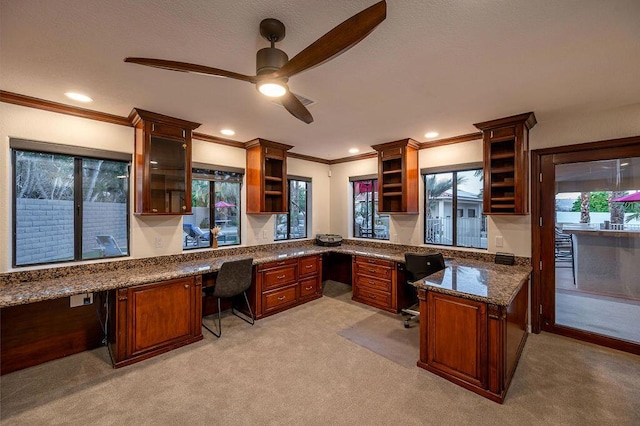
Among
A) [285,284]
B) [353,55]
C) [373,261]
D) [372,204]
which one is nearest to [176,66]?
[353,55]

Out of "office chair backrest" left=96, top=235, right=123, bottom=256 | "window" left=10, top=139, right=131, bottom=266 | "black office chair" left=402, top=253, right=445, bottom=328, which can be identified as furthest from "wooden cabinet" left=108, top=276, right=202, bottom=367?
"black office chair" left=402, top=253, right=445, bottom=328

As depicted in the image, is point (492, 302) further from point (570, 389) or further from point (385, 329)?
point (385, 329)

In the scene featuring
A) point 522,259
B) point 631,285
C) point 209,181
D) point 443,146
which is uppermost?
point 443,146

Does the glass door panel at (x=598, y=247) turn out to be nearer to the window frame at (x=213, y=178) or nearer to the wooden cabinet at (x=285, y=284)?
the wooden cabinet at (x=285, y=284)

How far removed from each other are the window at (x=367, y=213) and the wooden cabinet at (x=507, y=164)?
6.25 feet

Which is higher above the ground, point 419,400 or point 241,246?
point 241,246

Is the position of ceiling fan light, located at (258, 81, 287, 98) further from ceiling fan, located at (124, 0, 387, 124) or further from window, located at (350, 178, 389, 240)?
window, located at (350, 178, 389, 240)

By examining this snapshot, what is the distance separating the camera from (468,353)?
7.42 ft

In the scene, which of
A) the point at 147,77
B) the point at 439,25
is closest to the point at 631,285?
the point at 439,25

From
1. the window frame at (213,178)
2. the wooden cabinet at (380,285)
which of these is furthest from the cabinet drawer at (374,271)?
the window frame at (213,178)

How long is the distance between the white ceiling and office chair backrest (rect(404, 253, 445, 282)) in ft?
5.44

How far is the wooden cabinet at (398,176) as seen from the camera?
4121 millimetres

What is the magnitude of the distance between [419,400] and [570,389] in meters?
1.28

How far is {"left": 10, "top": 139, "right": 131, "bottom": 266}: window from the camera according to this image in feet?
8.70
